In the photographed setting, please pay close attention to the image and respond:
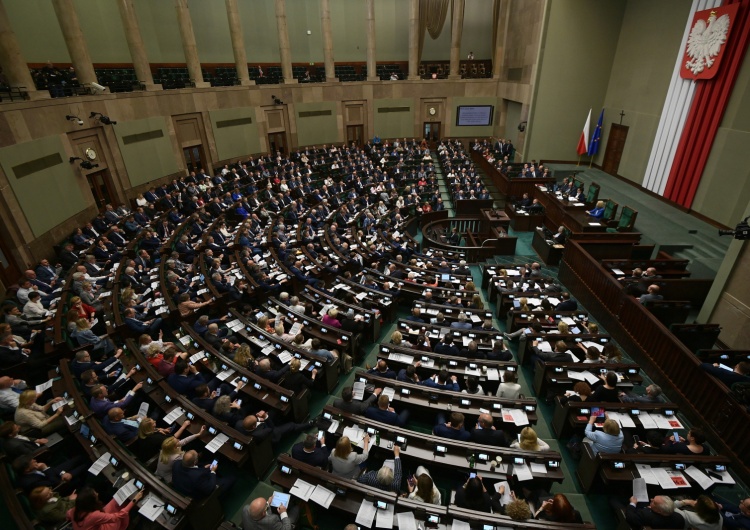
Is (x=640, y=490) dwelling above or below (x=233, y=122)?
below

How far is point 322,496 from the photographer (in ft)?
14.6

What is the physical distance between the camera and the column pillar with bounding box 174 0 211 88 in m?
17.2

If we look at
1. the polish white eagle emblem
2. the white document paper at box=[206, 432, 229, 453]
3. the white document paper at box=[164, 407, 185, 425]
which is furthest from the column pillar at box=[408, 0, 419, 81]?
the white document paper at box=[206, 432, 229, 453]

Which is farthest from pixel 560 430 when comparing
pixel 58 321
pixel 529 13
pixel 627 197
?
pixel 529 13

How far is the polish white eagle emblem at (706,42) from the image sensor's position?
11.9 metres

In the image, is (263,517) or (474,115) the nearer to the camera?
(263,517)

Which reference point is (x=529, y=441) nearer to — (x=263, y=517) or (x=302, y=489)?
(x=302, y=489)

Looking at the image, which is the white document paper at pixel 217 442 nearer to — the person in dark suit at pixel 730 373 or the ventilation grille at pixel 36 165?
the person in dark suit at pixel 730 373

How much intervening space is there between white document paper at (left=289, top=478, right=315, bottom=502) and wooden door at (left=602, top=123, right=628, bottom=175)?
19.4 meters

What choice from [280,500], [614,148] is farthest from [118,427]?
[614,148]

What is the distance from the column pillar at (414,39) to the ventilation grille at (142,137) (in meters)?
15.4

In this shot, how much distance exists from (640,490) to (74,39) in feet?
64.3

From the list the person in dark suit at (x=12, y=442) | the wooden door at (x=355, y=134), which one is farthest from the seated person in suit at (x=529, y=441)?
the wooden door at (x=355, y=134)

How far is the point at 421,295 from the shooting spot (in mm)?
9430
